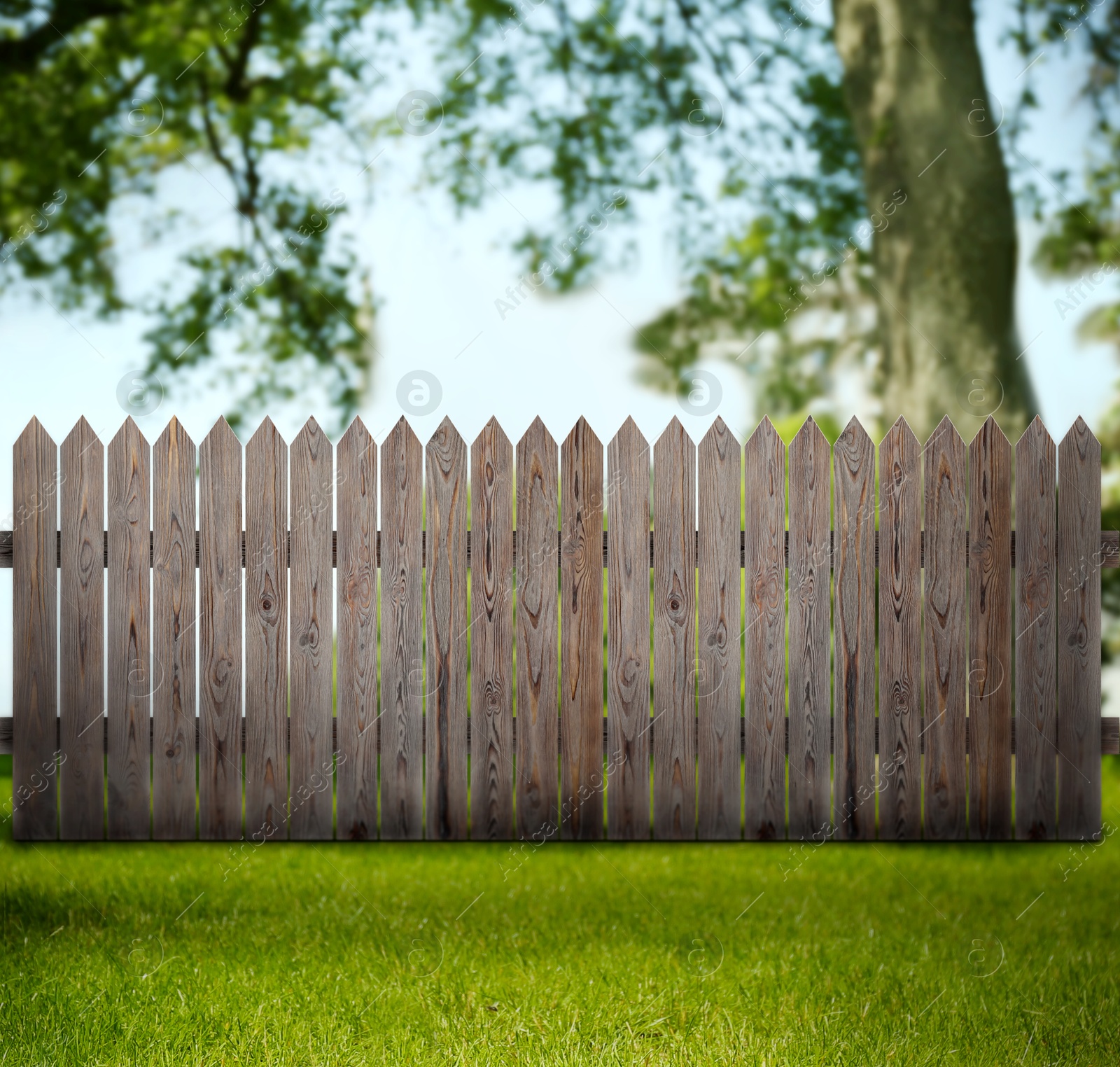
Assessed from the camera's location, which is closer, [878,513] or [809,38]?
[878,513]

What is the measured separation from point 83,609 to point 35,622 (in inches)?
8.7

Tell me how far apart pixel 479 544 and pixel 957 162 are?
5.26m

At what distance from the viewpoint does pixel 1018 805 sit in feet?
13.4

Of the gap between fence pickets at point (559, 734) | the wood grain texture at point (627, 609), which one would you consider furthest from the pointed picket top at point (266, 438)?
the wood grain texture at point (627, 609)

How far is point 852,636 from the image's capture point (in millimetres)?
3953

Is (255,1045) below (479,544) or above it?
below

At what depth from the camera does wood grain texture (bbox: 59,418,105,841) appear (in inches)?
155

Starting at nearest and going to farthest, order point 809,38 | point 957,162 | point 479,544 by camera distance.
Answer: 1. point 479,544
2. point 957,162
3. point 809,38

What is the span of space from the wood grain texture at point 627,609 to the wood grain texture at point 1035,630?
1.67m

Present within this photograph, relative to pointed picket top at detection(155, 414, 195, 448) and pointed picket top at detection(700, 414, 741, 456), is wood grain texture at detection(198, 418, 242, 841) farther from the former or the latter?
pointed picket top at detection(700, 414, 741, 456)

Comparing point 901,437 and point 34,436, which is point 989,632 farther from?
point 34,436

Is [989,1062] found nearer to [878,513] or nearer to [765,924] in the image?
[765,924]

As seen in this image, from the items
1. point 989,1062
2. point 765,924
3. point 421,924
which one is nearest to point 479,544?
point 421,924

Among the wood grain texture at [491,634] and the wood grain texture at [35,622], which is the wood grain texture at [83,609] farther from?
the wood grain texture at [491,634]
